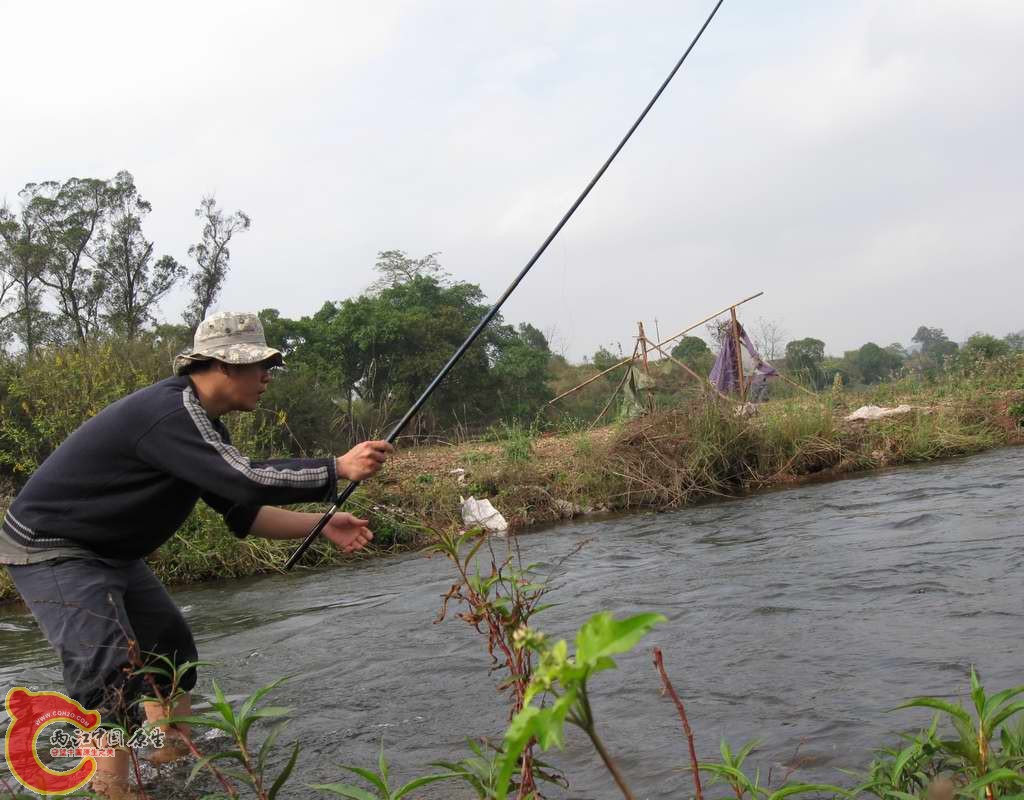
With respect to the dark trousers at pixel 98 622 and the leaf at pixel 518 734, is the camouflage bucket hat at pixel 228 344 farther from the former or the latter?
the leaf at pixel 518 734

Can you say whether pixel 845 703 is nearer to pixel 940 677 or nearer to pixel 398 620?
pixel 940 677

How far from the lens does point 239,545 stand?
361 inches

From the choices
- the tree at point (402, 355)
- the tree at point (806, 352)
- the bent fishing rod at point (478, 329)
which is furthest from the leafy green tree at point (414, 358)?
the bent fishing rod at point (478, 329)

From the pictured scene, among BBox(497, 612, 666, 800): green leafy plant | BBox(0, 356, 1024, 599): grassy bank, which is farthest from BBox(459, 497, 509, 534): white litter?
BBox(497, 612, 666, 800): green leafy plant

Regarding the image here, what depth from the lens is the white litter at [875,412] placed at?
12.7 meters

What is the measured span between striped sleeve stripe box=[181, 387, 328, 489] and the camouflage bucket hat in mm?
187

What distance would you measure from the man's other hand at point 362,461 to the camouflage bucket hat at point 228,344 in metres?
0.49

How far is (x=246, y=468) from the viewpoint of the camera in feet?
10.4

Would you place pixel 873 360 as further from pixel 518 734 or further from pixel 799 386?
pixel 518 734

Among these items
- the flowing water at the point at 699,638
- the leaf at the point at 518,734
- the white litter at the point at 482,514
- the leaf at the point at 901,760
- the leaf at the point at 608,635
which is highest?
the leaf at the point at 608,635

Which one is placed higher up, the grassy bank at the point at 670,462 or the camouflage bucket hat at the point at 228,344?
the camouflage bucket hat at the point at 228,344

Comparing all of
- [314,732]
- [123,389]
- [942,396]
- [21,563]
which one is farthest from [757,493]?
[21,563]

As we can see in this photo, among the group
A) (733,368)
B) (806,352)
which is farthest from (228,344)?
(806,352)

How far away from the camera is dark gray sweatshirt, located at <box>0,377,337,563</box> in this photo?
3.15 meters
